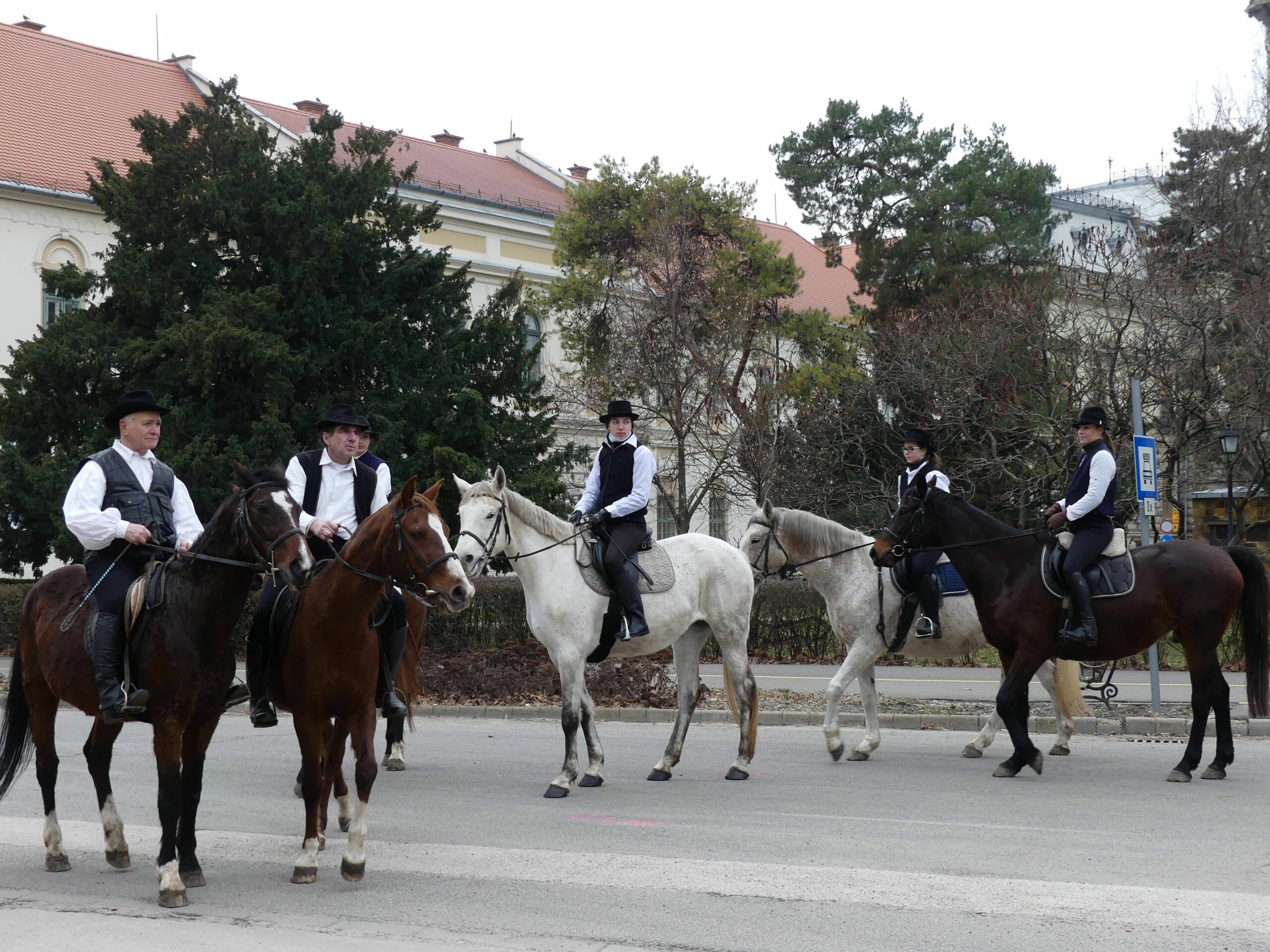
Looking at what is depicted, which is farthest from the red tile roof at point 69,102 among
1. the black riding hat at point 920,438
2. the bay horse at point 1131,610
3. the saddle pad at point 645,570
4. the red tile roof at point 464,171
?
the bay horse at point 1131,610

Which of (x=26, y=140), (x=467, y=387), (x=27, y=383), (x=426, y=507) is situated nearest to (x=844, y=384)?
(x=467, y=387)

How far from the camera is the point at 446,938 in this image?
6.16m

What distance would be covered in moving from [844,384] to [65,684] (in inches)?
1213

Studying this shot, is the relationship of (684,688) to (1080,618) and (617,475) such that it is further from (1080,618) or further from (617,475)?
(1080,618)

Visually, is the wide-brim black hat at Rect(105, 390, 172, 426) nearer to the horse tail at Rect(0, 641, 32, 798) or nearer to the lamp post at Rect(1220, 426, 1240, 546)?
the horse tail at Rect(0, 641, 32, 798)

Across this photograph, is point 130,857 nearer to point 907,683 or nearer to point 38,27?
point 907,683

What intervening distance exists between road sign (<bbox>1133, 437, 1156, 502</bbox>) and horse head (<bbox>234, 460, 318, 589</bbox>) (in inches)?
416

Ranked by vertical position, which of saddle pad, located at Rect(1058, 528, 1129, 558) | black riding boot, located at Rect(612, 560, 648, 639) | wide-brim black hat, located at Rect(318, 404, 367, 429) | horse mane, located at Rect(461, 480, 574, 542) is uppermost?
wide-brim black hat, located at Rect(318, 404, 367, 429)

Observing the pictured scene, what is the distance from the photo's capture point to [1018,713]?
1104 centimetres

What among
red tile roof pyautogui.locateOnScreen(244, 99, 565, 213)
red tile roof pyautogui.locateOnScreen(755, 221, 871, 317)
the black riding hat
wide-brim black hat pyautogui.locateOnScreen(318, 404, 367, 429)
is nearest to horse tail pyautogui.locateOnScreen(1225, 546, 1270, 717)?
the black riding hat

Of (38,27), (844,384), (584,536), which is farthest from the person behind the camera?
(38,27)

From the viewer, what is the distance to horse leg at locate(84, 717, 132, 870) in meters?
7.69

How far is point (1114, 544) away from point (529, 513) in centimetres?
491

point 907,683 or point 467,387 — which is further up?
point 467,387
